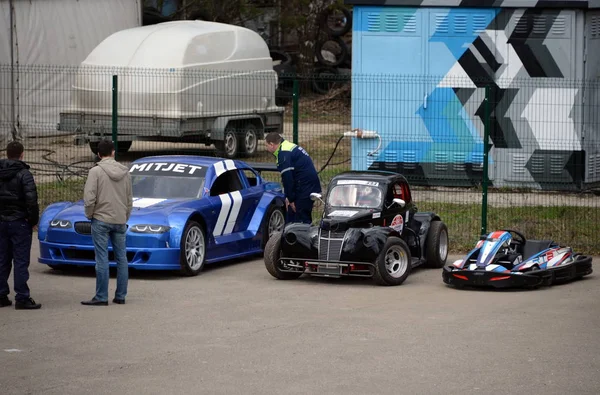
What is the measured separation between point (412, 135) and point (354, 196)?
6.23 meters

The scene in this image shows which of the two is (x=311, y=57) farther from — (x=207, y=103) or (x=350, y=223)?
(x=350, y=223)

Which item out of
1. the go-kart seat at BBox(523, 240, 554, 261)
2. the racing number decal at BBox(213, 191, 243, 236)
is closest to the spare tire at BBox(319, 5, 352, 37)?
the racing number decal at BBox(213, 191, 243, 236)

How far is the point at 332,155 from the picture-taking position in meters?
19.2

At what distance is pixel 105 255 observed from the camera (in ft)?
35.6

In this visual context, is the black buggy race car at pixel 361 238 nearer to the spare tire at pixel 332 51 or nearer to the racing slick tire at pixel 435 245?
the racing slick tire at pixel 435 245

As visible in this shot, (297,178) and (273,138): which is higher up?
(273,138)

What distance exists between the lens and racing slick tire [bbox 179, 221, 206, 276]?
40.8 feet

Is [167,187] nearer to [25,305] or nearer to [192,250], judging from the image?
[192,250]

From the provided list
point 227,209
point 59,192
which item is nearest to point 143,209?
point 227,209

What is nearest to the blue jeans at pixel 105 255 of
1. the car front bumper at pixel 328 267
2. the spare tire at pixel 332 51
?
the car front bumper at pixel 328 267

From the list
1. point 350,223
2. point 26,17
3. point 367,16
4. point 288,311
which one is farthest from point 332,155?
point 26,17

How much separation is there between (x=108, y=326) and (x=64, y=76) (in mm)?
17781

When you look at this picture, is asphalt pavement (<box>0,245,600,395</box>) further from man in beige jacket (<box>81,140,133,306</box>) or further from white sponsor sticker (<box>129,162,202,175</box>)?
white sponsor sticker (<box>129,162,202,175</box>)

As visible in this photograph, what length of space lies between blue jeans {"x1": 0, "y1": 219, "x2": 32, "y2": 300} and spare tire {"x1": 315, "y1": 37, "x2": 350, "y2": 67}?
87.7 feet
